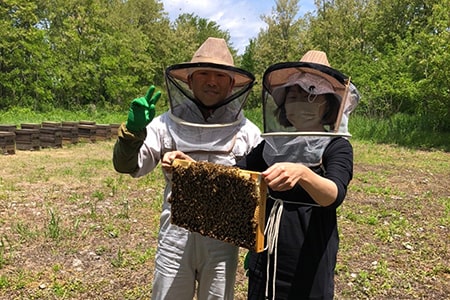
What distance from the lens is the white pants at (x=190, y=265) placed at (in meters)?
2.08

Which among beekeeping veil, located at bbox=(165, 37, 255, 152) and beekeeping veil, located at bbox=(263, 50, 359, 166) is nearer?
beekeeping veil, located at bbox=(263, 50, 359, 166)

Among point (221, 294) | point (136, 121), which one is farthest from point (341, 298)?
point (136, 121)

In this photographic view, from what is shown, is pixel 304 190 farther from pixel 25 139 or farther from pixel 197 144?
pixel 25 139

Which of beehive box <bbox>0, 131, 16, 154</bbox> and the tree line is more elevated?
the tree line

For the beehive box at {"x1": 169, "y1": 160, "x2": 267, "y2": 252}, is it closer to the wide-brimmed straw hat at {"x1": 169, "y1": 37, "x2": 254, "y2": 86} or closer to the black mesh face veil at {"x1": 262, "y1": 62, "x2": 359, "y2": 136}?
the black mesh face veil at {"x1": 262, "y1": 62, "x2": 359, "y2": 136}

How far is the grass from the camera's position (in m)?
3.76

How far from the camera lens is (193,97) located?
2.24m

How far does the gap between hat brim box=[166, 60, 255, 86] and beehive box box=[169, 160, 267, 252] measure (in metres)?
0.55

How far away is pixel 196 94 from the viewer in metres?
2.21

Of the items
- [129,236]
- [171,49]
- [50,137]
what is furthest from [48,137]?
[171,49]

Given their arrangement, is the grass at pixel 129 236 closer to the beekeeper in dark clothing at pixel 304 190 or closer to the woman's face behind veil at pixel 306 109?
the beekeeper in dark clothing at pixel 304 190

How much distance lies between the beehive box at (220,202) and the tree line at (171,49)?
52.8 ft

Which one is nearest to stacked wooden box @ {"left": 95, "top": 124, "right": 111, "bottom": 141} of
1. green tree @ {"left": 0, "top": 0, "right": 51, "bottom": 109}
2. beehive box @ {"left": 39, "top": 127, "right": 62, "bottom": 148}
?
beehive box @ {"left": 39, "top": 127, "right": 62, "bottom": 148}

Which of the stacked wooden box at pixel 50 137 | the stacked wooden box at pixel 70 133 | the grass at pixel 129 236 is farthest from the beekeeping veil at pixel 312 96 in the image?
the stacked wooden box at pixel 70 133
